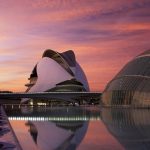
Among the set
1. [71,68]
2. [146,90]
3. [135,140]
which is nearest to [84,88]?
[71,68]

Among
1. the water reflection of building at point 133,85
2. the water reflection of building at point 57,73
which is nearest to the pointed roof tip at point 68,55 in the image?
the water reflection of building at point 57,73

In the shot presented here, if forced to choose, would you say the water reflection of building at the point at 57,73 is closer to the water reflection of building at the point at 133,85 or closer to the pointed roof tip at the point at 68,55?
the pointed roof tip at the point at 68,55

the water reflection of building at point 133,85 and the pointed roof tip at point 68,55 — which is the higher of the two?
the pointed roof tip at point 68,55

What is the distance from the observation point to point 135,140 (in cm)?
1262

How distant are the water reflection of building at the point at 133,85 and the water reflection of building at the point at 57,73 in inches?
1630

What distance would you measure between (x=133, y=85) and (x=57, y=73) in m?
49.6

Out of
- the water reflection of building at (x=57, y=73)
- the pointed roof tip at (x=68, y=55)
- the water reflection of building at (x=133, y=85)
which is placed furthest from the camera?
the pointed roof tip at (x=68, y=55)

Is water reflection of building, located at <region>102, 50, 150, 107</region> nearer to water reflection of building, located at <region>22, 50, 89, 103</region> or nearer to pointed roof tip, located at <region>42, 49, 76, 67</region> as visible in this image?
water reflection of building, located at <region>22, 50, 89, 103</region>

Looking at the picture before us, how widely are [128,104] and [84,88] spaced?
5337 centimetres

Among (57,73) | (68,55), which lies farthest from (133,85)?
(68,55)

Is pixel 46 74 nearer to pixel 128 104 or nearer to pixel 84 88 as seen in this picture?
pixel 84 88

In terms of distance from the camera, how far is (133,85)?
5200 centimetres

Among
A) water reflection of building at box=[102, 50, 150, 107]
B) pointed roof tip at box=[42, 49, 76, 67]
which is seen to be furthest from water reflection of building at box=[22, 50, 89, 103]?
water reflection of building at box=[102, 50, 150, 107]

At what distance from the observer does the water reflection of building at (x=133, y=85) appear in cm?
4922
